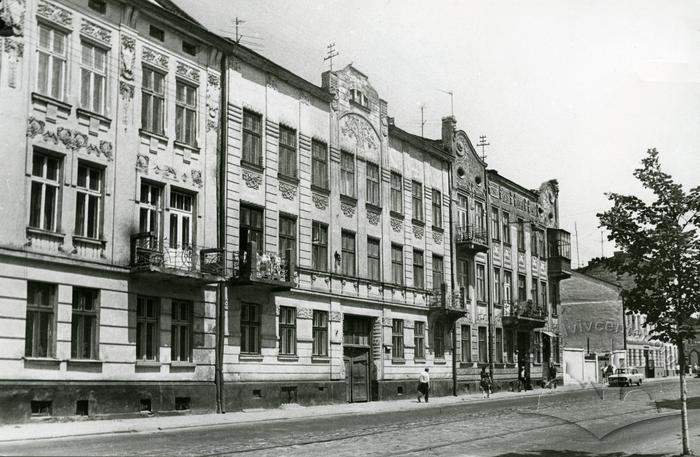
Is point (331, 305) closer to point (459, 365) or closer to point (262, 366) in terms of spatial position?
point (262, 366)

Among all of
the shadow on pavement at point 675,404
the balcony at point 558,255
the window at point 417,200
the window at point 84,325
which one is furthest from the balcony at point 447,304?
the window at point 84,325

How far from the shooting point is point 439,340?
128 ft

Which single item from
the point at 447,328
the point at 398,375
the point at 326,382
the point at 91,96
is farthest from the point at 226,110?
the point at 447,328

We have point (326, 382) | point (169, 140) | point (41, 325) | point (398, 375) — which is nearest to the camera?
point (41, 325)

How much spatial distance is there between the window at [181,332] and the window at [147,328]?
2.13 ft

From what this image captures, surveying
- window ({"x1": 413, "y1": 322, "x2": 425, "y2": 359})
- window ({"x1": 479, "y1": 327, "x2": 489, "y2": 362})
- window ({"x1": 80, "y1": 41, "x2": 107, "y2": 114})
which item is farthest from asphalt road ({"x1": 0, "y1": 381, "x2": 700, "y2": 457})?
window ({"x1": 479, "y1": 327, "x2": 489, "y2": 362})

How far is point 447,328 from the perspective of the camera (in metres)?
39.5

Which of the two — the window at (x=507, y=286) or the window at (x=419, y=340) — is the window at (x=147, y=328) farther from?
the window at (x=507, y=286)

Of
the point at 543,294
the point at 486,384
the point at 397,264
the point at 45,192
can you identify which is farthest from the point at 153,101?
the point at 543,294

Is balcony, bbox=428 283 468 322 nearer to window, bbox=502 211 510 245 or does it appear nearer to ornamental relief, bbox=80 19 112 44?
window, bbox=502 211 510 245

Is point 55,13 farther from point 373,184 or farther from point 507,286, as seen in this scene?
point 507,286

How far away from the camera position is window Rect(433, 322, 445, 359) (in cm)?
3841

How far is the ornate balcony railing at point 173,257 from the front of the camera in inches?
889

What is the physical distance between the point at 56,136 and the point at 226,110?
6993 mm
